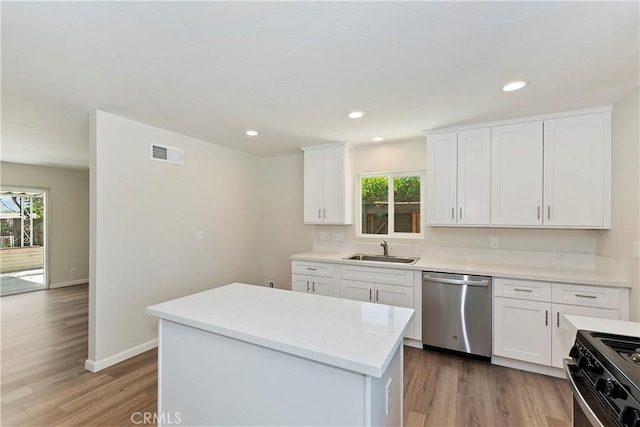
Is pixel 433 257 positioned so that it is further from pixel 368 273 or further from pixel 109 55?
pixel 109 55

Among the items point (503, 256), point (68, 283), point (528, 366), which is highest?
point (503, 256)

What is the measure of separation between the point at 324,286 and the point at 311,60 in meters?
2.55

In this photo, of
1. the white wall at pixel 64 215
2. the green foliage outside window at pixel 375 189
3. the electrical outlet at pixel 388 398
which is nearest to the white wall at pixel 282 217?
the green foliage outside window at pixel 375 189

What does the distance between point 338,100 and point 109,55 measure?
1594mm

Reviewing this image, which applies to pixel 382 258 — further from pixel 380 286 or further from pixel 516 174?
pixel 516 174

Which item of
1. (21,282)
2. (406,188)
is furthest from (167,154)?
(21,282)

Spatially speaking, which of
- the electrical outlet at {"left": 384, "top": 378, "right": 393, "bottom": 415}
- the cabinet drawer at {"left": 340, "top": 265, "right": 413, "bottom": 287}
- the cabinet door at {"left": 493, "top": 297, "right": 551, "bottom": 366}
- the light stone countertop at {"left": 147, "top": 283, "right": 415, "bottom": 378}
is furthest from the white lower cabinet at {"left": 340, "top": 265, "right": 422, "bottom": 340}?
the electrical outlet at {"left": 384, "top": 378, "right": 393, "bottom": 415}

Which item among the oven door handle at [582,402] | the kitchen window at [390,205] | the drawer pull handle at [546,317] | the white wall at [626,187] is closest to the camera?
the oven door handle at [582,402]

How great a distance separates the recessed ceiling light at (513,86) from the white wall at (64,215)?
7.67 meters

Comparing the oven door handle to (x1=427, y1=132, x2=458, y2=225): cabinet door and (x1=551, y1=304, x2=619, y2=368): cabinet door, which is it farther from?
(x1=427, y1=132, x2=458, y2=225): cabinet door

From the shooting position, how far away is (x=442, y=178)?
3.18 m

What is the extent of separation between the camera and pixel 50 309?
14.6 feet

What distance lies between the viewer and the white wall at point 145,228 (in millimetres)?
2686

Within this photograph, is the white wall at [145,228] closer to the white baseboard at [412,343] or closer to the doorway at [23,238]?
the white baseboard at [412,343]
